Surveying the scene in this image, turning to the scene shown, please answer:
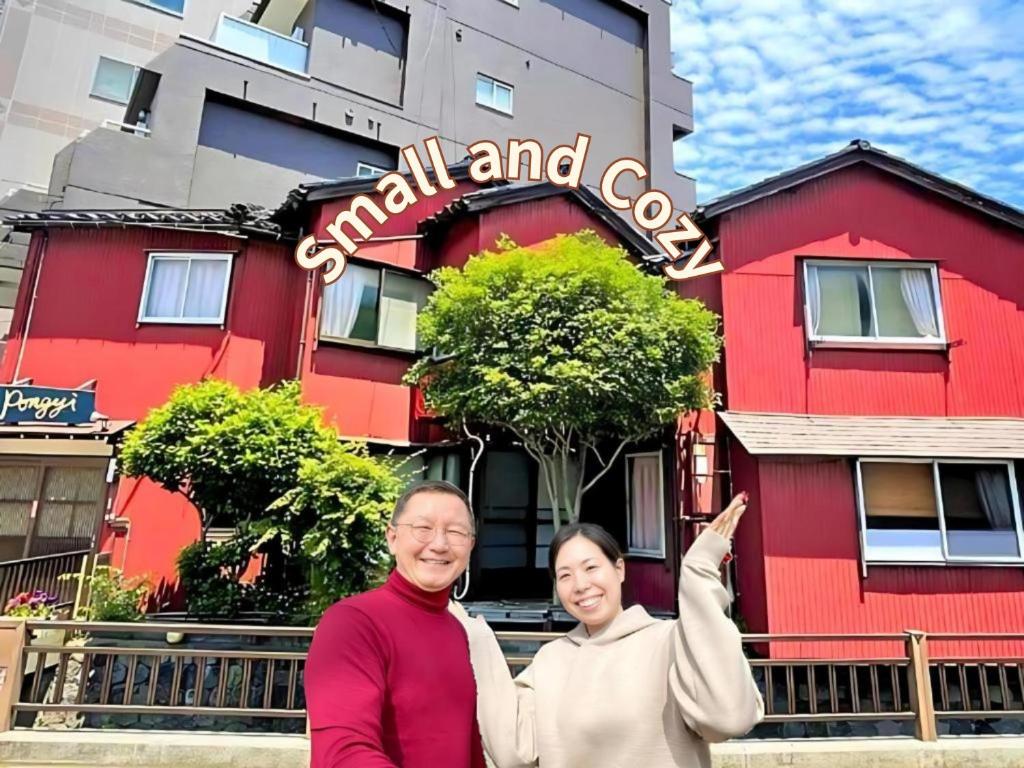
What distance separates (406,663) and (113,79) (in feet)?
79.3

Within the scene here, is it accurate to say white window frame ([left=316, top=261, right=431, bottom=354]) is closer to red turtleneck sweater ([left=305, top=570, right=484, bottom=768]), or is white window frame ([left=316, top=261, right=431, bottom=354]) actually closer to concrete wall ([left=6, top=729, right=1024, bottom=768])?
concrete wall ([left=6, top=729, right=1024, bottom=768])

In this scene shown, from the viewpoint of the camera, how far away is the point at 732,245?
9.74 meters

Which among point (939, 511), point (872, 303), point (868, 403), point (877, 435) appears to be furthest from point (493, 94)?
point (939, 511)

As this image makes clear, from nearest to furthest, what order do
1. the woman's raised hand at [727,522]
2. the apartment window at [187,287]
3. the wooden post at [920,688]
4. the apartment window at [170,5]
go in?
the woman's raised hand at [727,522] → the wooden post at [920,688] → the apartment window at [187,287] → the apartment window at [170,5]

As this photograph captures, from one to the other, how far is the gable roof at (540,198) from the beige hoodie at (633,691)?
32.4ft

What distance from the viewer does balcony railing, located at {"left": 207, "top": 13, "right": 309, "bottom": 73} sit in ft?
52.5

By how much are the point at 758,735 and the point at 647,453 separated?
4994 millimetres

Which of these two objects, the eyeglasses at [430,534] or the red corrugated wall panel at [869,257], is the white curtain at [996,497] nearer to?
the red corrugated wall panel at [869,257]

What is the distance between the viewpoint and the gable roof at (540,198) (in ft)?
35.7

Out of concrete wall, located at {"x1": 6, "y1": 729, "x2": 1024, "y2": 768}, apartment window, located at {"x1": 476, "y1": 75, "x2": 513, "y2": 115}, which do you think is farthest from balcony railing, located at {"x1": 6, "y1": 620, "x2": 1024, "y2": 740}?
apartment window, located at {"x1": 476, "y1": 75, "x2": 513, "y2": 115}

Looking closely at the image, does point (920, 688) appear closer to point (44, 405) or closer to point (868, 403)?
point (868, 403)

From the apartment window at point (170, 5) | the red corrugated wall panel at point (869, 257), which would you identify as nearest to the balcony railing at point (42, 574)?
the red corrugated wall panel at point (869, 257)

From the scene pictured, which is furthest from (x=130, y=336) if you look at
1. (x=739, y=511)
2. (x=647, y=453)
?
(x=739, y=511)

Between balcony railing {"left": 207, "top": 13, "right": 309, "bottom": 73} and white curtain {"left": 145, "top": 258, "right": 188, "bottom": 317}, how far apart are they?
8598 mm
